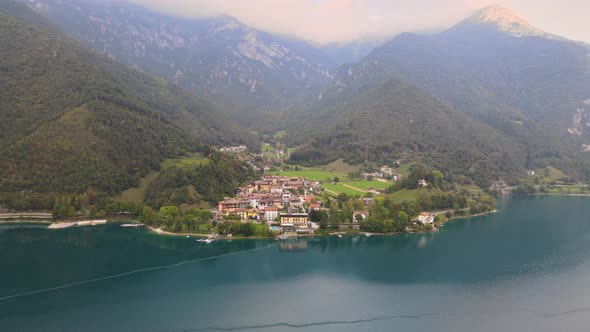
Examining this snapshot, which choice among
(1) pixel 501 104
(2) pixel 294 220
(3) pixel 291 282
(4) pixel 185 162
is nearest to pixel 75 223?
(4) pixel 185 162

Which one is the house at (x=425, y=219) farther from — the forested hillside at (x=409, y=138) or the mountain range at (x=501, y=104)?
the mountain range at (x=501, y=104)

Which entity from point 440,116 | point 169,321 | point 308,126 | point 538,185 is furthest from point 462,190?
point 308,126

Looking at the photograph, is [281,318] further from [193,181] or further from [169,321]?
[193,181]

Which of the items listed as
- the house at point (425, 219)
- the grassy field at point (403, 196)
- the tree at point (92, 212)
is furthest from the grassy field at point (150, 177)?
the house at point (425, 219)

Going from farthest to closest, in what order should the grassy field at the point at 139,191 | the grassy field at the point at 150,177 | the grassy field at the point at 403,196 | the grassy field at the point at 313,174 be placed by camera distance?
the grassy field at the point at 313,174 < the grassy field at the point at 403,196 < the grassy field at the point at 150,177 < the grassy field at the point at 139,191

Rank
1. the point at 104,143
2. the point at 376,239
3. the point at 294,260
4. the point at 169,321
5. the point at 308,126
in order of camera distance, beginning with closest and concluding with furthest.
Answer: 1. the point at 169,321
2. the point at 294,260
3. the point at 376,239
4. the point at 104,143
5. the point at 308,126

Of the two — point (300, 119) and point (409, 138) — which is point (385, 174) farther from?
point (300, 119)
